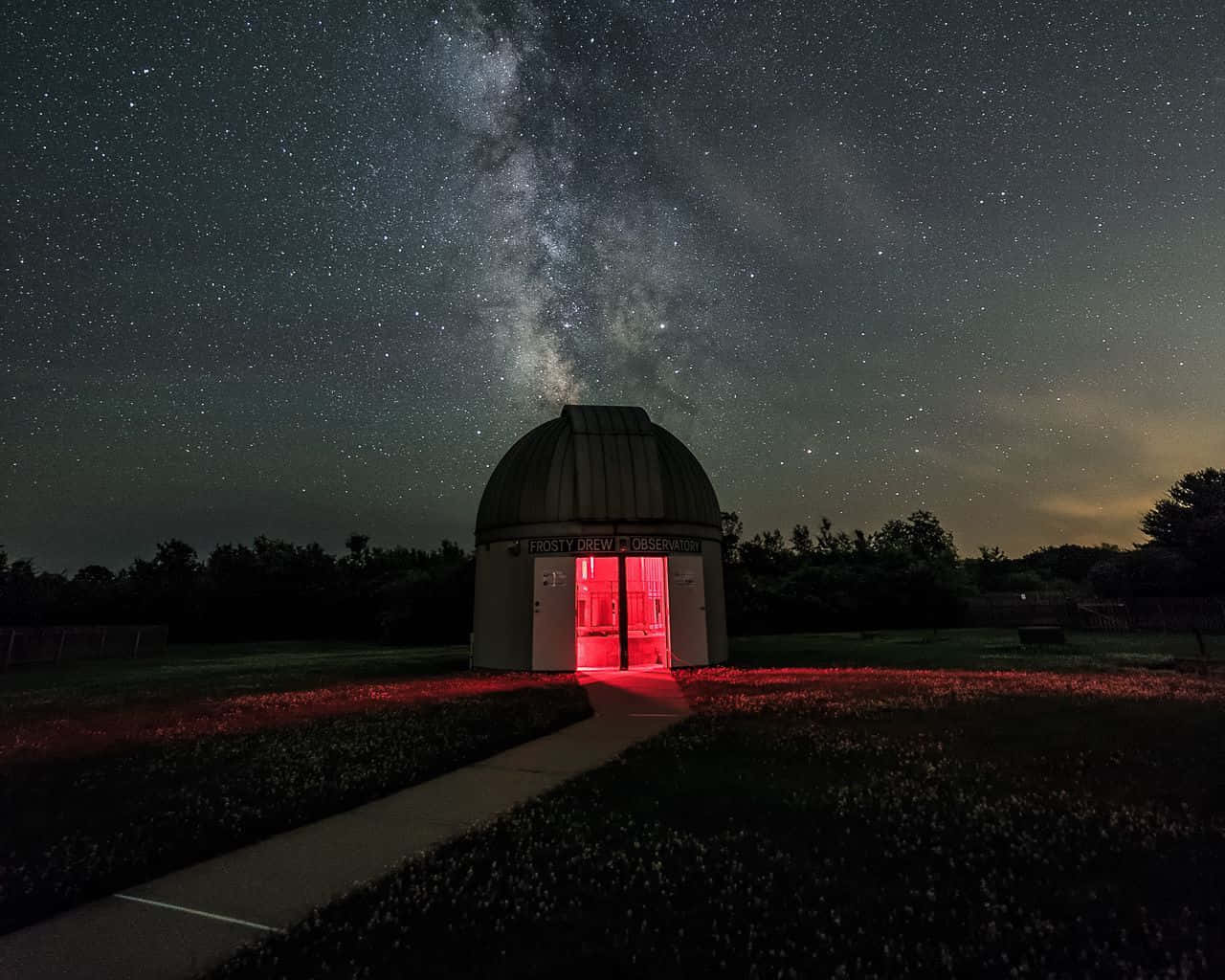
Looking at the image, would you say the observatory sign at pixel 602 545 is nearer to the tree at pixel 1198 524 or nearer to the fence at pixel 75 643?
the fence at pixel 75 643

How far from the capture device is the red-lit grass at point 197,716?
9.73 meters

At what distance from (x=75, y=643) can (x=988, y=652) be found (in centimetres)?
4401

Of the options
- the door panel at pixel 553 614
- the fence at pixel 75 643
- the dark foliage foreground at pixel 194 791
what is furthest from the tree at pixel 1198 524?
the fence at pixel 75 643

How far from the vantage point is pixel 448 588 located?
142 feet

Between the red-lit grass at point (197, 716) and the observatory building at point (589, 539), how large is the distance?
3.73 meters

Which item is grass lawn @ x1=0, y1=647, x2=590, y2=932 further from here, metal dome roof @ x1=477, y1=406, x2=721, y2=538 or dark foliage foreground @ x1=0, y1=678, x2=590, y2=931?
metal dome roof @ x1=477, y1=406, x2=721, y2=538

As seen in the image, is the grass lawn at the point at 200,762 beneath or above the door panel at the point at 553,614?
beneath

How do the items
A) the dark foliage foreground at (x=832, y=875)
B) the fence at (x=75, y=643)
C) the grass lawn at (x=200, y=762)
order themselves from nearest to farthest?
the dark foliage foreground at (x=832, y=875) < the grass lawn at (x=200, y=762) < the fence at (x=75, y=643)

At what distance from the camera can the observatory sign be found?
21.0 metres

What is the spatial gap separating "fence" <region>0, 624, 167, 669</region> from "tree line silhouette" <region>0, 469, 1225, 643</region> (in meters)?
5.30

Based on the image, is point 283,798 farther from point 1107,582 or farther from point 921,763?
point 1107,582

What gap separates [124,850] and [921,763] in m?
7.96

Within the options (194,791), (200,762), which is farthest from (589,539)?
(194,791)

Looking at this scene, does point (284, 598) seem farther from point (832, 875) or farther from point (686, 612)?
point (832, 875)
